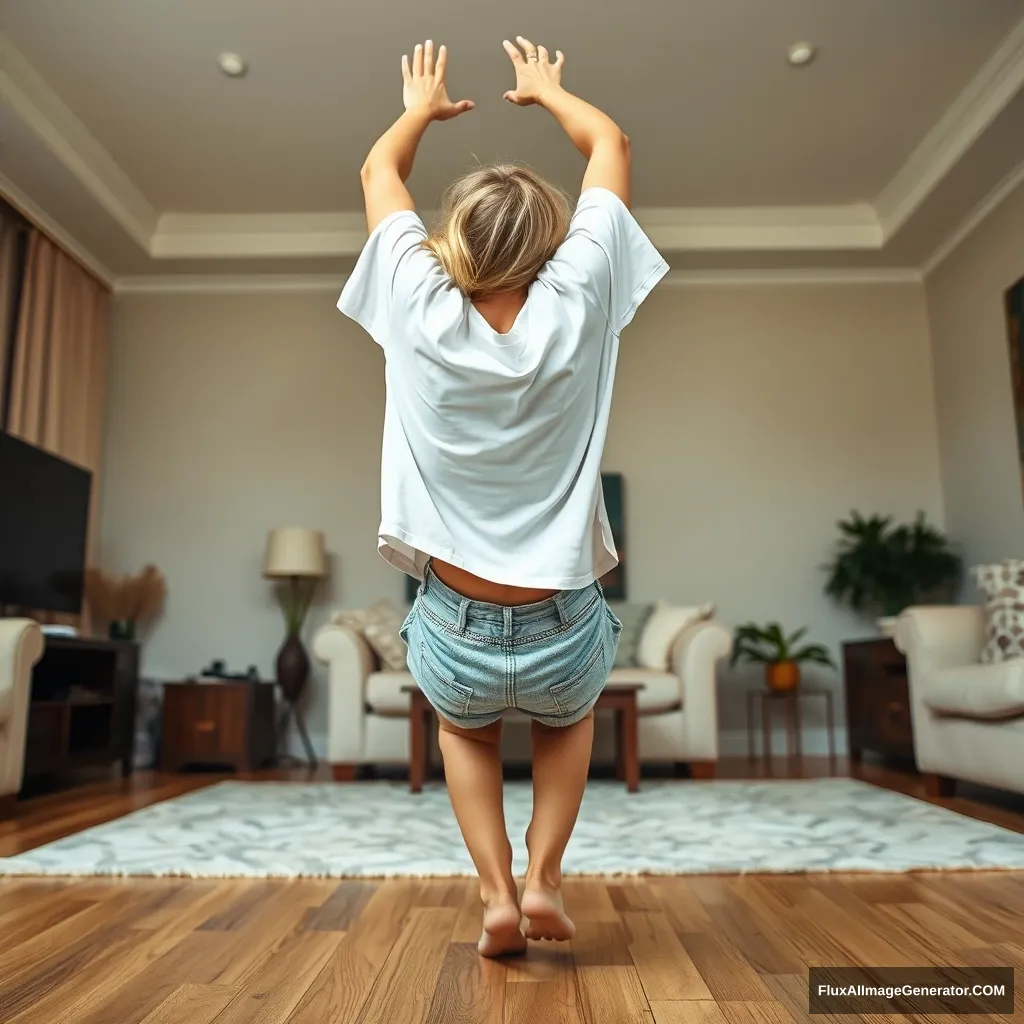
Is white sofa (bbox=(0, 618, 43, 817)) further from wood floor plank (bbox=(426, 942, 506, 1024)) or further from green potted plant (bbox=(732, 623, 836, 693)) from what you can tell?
green potted plant (bbox=(732, 623, 836, 693))

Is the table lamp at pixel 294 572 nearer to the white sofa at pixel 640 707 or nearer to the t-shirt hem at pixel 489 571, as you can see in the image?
the white sofa at pixel 640 707

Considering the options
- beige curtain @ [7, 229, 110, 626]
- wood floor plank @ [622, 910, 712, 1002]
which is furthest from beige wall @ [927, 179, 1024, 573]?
beige curtain @ [7, 229, 110, 626]

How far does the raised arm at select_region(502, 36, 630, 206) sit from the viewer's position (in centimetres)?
134

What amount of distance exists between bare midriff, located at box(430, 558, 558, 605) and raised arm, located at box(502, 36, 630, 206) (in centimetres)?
57

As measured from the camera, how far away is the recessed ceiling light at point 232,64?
3.94m

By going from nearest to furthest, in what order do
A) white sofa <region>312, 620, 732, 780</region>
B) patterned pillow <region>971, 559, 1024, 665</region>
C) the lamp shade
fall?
patterned pillow <region>971, 559, 1024, 665</region>, white sofa <region>312, 620, 732, 780</region>, the lamp shade

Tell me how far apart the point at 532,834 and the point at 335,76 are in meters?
3.67

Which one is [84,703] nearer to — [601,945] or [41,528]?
[41,528]

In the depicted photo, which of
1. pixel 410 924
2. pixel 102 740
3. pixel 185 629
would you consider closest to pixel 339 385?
pixel 185 629

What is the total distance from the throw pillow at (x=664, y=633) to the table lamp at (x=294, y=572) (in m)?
1.75

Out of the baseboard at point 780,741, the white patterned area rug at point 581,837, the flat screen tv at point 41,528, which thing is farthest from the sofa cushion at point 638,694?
the flat screen tv at point 41,528

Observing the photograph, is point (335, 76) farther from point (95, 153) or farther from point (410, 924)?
point (410, 924)

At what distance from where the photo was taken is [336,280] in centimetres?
576

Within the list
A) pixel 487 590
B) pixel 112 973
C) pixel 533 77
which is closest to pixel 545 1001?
pixel 487 590
